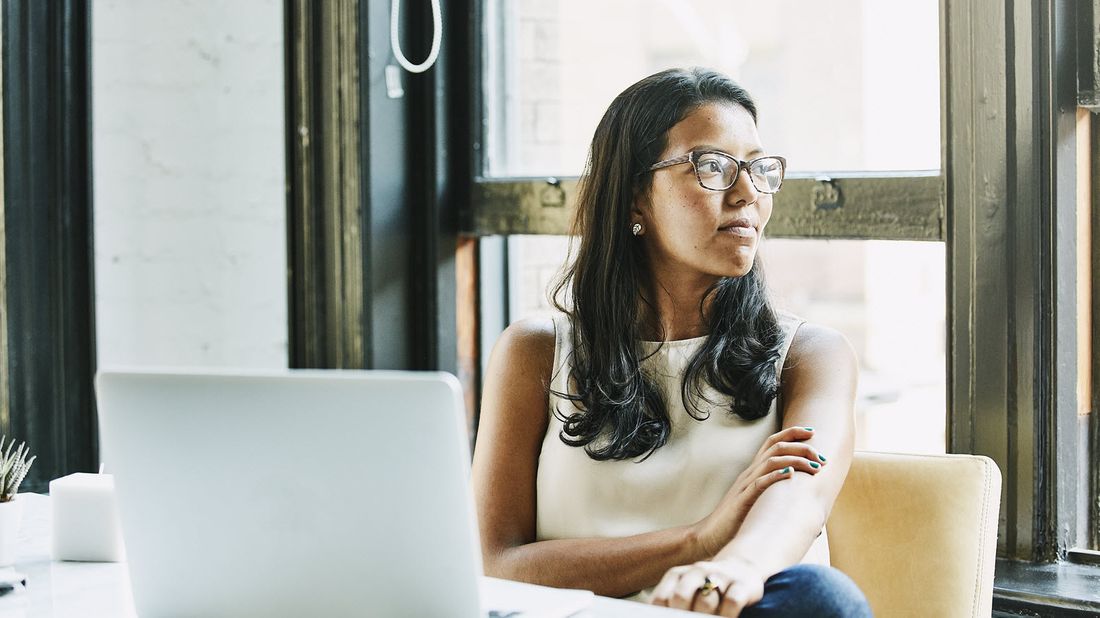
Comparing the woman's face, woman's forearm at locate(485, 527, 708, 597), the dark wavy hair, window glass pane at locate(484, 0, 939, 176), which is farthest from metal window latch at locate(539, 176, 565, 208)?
woman's forearm at locate(485, 527, 708, 597)

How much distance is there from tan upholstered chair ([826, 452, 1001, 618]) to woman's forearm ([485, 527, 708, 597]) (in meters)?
0.24

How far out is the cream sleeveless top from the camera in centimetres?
154

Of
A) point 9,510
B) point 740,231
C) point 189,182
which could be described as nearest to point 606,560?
point 740,231

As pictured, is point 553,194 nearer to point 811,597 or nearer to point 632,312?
point 632,312

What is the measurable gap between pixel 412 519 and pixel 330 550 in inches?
3.3

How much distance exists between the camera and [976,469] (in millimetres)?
1459

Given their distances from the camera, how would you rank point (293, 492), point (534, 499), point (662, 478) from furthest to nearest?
point (534, 499)
point (662, 478)
point (293, 492)

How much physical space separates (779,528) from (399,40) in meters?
1.35

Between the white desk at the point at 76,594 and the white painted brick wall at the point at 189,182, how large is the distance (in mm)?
991

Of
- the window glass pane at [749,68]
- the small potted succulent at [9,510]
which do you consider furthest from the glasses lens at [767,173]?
the small potted succulent at [9,510]

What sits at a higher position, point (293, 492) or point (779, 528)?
point (293, 492)

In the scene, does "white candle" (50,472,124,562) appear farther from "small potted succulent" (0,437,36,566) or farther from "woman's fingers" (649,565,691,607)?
"woman's fingers" (649,565,691,607)

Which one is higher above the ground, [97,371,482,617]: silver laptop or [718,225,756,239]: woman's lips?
[718,225,756,239]: woman's lips

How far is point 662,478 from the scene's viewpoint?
155 centimetres
